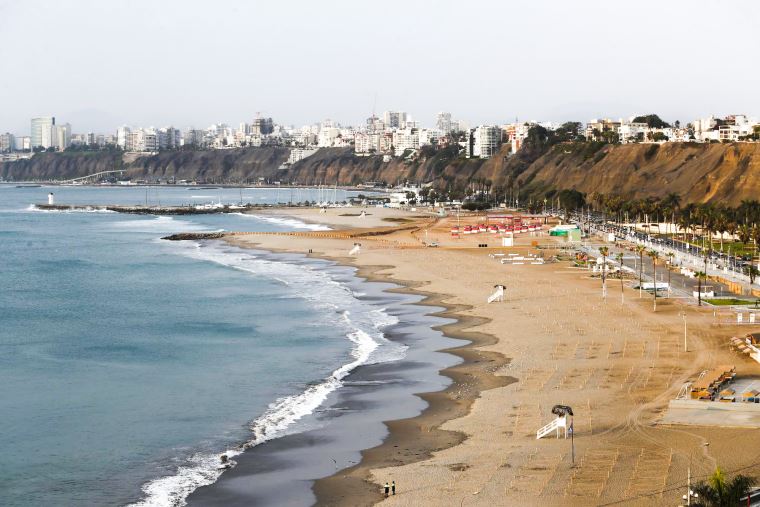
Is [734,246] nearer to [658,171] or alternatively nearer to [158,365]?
[158,365]

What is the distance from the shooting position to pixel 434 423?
28.5 m

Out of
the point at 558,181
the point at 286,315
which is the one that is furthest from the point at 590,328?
the point at 558,181

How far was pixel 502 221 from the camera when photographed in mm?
115438

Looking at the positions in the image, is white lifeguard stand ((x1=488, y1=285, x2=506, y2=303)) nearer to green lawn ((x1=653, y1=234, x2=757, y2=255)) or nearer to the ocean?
the ocean

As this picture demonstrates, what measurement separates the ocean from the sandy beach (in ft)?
4.82

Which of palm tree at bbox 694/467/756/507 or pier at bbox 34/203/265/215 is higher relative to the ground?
palm tree at bbox 694/467/756/507

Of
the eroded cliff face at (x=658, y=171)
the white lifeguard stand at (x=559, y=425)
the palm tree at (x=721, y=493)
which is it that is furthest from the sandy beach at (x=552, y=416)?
the eroded cliff face at (x=658, y=171)

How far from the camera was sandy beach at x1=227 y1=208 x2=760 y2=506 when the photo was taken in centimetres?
2230

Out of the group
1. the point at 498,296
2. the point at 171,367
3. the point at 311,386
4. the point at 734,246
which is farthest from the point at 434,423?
the point at 734,246

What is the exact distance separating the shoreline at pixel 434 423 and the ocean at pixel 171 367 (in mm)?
558

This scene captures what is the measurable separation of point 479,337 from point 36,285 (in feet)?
116

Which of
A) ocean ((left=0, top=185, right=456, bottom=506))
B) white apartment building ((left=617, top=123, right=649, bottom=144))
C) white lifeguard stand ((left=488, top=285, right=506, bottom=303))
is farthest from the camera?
white apartment building ((left=617, top=123, right=649, bottom=144))

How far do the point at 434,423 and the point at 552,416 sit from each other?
10.5ft

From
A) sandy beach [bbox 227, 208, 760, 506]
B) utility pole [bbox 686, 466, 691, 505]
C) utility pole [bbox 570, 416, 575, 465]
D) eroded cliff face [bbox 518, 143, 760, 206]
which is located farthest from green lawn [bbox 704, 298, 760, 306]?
eroded cliff face [bbox 518, 143, 760, 206]
